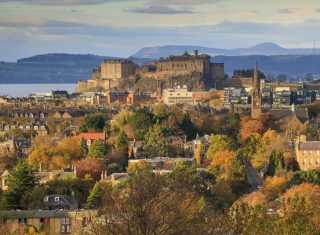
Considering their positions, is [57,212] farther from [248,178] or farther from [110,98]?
[110,98]

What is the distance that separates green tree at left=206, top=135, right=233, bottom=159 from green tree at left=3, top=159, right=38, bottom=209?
51.0 ft

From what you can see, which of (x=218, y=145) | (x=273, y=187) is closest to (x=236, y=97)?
(x=218, y=145)

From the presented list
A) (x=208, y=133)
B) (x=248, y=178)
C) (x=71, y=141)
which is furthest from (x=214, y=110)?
(x=248, y=178)

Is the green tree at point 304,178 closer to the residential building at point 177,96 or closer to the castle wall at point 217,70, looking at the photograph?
the residential building at point 177,96

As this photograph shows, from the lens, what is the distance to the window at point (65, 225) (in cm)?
4462

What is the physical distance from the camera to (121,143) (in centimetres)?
7400

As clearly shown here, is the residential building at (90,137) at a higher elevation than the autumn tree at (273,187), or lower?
higher

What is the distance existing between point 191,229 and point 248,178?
33.0 m

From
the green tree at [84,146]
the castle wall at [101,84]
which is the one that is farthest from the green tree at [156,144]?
the castle wall at [101,84]

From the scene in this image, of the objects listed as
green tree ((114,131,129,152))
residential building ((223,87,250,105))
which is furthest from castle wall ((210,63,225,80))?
green tree ((114,131,129,152))

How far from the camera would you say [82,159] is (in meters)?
67.5

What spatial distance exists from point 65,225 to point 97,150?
24.1 meters

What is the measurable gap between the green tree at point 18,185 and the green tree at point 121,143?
1685 cm

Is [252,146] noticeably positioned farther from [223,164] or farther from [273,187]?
[273,187]
